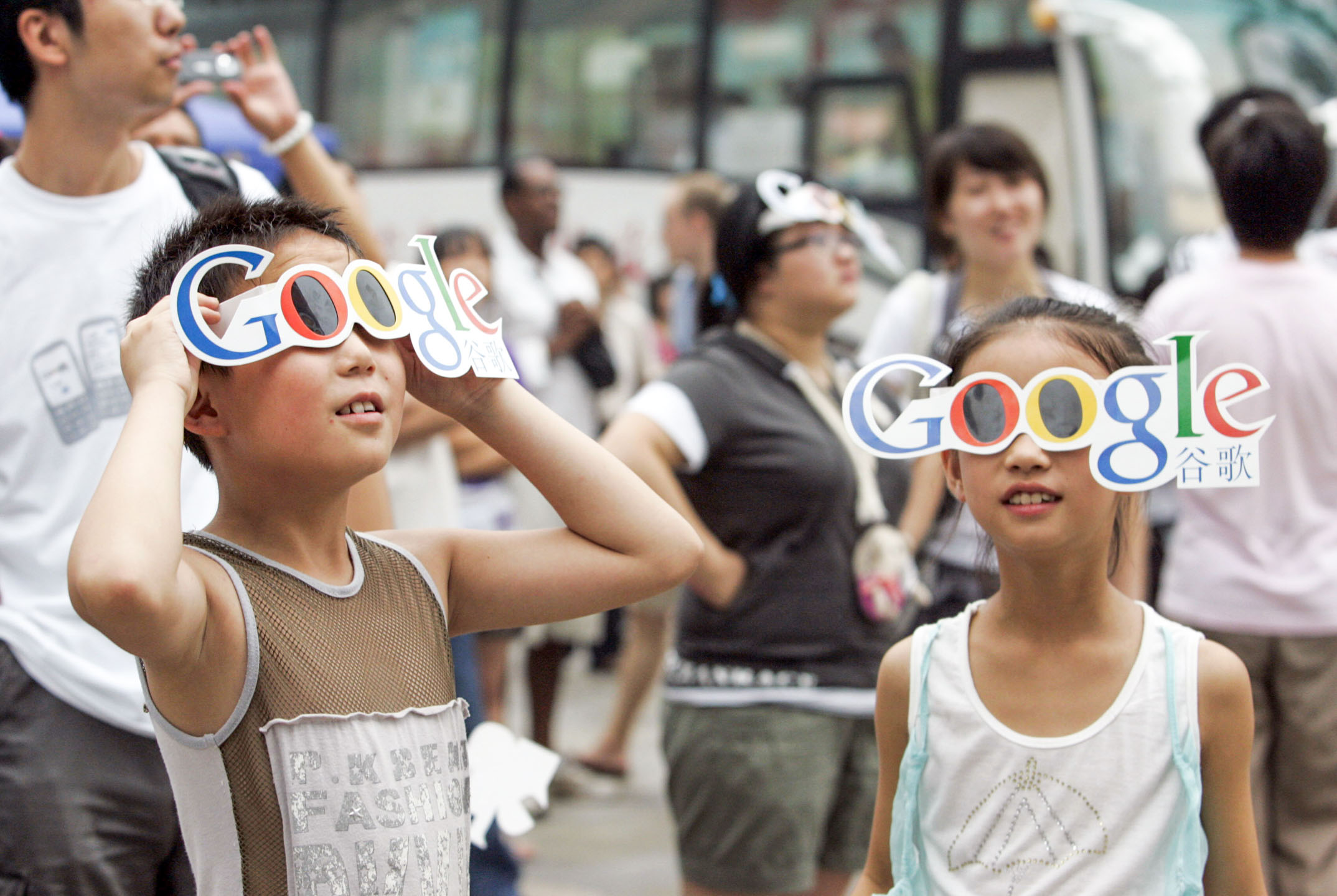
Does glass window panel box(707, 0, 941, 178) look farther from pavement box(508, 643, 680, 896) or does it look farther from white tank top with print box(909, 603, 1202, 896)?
white tank top with print box(909, 603, 1202, 896)

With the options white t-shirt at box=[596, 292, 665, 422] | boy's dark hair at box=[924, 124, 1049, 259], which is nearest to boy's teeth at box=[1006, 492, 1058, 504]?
boy's dark hair at box=[924, 124, 1049, 259]

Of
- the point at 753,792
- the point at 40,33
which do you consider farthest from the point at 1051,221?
the point at 40,33

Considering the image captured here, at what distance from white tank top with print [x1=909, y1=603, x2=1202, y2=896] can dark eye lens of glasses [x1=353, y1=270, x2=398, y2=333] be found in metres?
0.84

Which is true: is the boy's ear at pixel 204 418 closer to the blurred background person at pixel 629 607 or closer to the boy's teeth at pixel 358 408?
the boy's teeth at pixel 358 408

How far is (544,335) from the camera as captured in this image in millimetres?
6715

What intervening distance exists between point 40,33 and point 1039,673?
5.96 feet

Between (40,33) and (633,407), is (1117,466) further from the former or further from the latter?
(40,33)

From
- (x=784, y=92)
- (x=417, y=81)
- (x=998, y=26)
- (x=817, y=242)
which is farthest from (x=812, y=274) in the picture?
(x=417, y=81)

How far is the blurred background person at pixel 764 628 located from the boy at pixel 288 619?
4.26ft

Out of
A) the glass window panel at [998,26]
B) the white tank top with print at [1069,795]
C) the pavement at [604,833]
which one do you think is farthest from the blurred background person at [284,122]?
the glass window panel at [998,26]

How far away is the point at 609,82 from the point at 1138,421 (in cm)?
927

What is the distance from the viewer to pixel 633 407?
3.25m

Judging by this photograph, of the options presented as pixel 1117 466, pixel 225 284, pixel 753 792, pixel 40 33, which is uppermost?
pixel 40 33

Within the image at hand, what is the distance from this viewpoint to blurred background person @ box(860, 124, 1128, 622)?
3.75 metres
